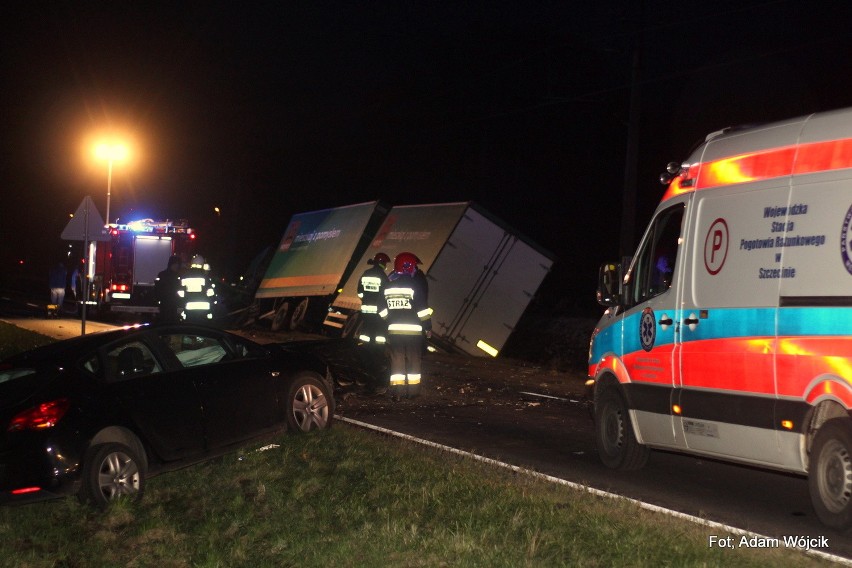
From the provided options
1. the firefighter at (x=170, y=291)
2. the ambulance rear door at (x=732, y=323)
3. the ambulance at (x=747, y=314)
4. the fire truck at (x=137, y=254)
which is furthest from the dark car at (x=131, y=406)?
the fire truck at (x=137, y=254)

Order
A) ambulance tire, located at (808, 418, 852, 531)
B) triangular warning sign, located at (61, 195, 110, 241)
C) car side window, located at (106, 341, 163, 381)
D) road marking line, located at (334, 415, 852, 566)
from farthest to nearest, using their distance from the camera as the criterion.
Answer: triangular warning sign, located at (61, 195, 110, 241)
car side window, located at (106, 341, 163, 381)
ambulance tire, located at (808, 418, 852, 531)
road marking line, located at (334, 415, 852, 566)

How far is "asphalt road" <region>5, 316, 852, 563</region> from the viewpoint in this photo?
7609mm

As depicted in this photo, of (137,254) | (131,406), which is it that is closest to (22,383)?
(131,406)

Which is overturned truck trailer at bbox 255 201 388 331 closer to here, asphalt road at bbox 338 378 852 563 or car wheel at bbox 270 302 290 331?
car wheel at bbox 270 302 290 331

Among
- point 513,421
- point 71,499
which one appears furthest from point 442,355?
point 71,499

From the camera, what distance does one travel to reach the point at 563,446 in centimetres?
1053

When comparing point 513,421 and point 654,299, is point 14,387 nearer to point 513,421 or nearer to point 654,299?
point 654,299

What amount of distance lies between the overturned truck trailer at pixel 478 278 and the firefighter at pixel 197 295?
4.22 m

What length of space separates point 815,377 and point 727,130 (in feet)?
7.80

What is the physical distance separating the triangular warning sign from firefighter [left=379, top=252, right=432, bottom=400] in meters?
5.90

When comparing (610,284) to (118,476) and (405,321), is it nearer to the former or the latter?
(118,476)

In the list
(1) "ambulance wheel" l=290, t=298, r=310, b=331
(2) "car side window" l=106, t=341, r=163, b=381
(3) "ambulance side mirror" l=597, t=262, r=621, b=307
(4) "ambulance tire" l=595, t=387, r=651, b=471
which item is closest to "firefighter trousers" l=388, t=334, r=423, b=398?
(4) "ambulance tire" l=595, t=387, r=651, b=471

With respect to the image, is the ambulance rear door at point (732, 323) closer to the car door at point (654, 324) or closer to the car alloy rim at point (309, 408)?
the car door at point (654, 324)

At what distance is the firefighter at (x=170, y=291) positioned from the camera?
16672 millimetres
